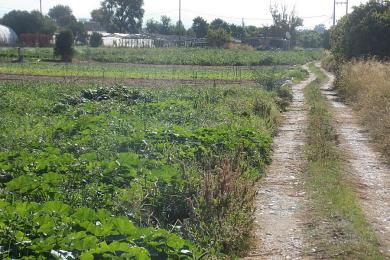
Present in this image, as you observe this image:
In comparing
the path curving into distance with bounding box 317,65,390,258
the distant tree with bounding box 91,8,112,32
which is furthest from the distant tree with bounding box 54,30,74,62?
the distant tree with bounding box 91,8,112,32

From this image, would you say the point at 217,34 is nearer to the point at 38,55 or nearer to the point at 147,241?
the point at 38,55

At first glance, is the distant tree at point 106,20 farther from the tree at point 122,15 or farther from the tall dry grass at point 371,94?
the tall dry grass at point 371,94

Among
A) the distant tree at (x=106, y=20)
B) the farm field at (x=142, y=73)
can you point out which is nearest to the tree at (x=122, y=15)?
the distant tree at (x=106, y=20)

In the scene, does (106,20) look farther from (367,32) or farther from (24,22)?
(367,32)

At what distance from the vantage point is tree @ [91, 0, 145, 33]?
111050 mm

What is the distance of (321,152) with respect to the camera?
12062 mm

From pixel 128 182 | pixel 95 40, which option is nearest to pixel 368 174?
pixel 128 182

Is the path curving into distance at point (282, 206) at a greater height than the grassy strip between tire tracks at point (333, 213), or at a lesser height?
lesser

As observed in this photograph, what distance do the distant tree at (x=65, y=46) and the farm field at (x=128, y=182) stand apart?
32.4m

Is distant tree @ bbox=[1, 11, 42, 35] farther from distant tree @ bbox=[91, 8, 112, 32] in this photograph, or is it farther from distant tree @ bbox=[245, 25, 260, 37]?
distant tree @ bbox=[245, 25, 260, 37]

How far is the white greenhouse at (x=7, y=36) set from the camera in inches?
2700

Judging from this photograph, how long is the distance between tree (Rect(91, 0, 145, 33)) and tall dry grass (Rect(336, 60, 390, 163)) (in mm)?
87661

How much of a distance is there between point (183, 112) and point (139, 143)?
15.2ft

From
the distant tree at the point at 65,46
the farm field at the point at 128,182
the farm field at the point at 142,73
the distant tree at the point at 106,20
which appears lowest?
the farm field at the point at 128,182
